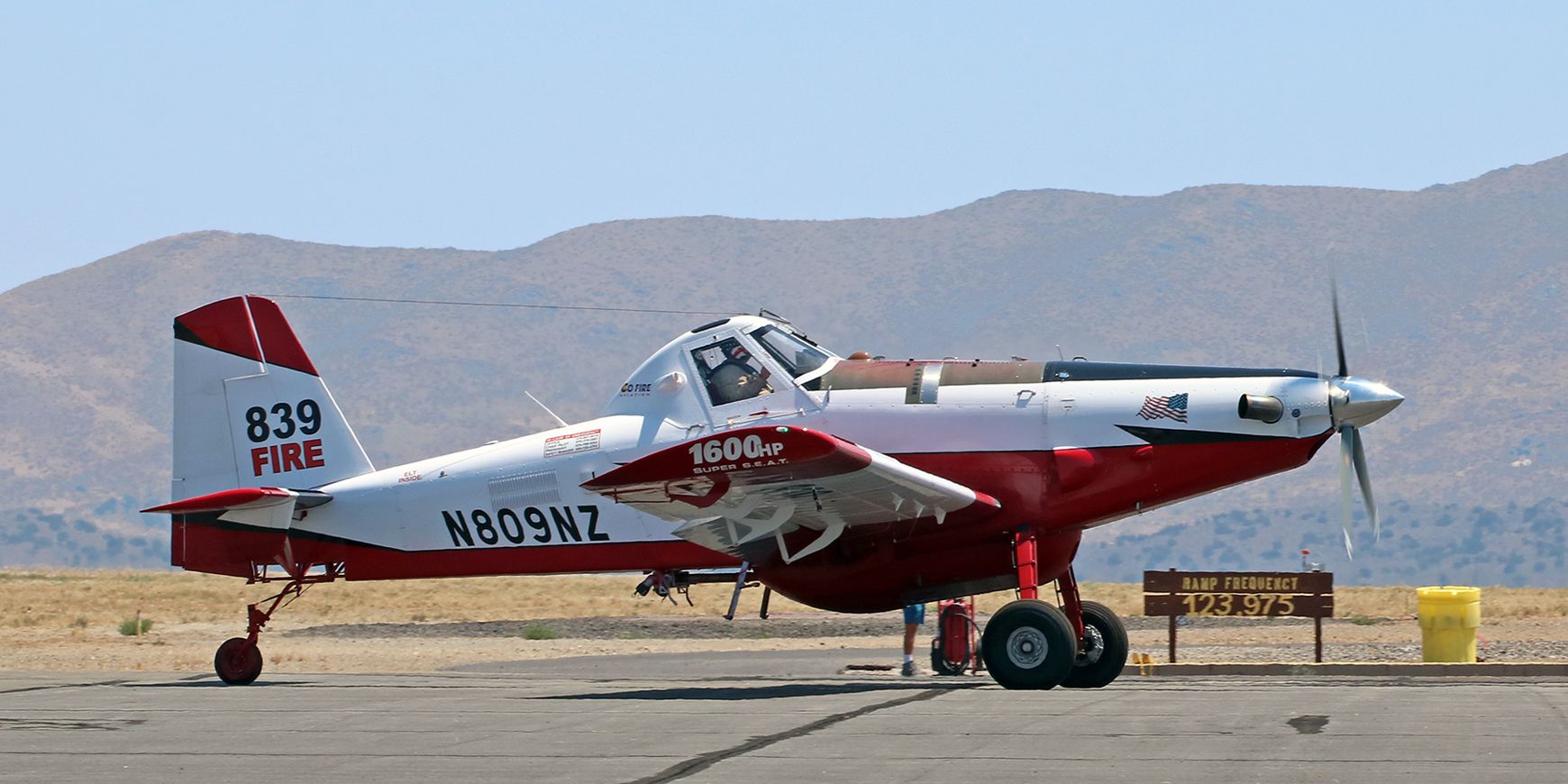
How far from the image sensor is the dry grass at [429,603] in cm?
4094

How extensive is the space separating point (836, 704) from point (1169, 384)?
476 centimetres

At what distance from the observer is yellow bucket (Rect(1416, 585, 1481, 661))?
21.5m

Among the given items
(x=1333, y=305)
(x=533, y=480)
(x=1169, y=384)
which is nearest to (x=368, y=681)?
(x=533, y=480)

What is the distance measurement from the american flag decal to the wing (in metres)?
1.66

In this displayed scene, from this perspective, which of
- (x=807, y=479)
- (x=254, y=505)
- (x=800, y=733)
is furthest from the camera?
(x=254, y=505)

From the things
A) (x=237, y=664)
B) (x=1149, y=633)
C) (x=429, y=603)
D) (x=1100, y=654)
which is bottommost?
(x=429, y=603)

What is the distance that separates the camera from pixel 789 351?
18.6 metres

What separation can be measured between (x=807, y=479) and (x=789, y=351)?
239cm

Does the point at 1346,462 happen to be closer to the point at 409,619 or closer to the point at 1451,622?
the point at 1451,622

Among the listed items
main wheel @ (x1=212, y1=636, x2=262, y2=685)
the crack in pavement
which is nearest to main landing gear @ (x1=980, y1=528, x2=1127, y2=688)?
the crack in pavement

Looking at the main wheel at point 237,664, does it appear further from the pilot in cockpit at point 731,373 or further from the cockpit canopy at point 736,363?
the pilot in cockpit at point 731,373

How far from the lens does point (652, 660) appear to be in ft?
86.1

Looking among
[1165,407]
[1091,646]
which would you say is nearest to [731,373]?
[1165,407]

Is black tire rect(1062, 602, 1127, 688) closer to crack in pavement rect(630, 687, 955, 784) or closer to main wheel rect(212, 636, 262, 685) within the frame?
crack in pavement rect(630, 687, 955, 784)
